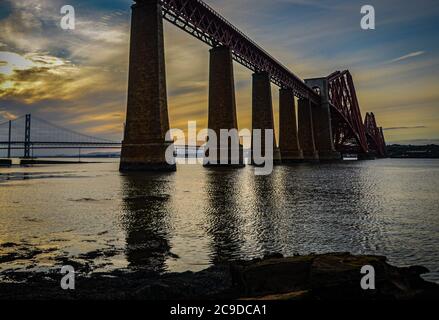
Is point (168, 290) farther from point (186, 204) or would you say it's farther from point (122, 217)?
point (186, 204)

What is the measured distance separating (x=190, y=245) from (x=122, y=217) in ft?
14.1

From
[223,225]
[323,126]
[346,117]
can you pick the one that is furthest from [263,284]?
[346,117]

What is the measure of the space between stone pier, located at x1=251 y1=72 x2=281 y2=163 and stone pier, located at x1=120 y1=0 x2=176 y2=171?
2513cm

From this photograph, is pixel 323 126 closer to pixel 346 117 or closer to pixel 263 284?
pixel 346 117

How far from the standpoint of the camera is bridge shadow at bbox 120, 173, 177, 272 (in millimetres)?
6691

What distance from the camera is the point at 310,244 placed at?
7863 mm

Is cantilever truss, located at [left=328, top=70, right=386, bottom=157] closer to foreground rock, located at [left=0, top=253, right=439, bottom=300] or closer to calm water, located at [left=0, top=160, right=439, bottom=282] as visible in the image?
calm water, located at [left=0, top=160, right=439, bottom=282]

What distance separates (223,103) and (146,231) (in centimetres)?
3769

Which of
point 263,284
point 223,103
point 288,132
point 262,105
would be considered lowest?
point 263,284

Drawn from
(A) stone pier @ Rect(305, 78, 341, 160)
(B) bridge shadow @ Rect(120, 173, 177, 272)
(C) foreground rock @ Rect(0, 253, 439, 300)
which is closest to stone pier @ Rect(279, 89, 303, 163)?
→ (A) stone pier @ Rect(305, 78, 341, 160)

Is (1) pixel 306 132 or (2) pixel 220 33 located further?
(1) pixel 306 132

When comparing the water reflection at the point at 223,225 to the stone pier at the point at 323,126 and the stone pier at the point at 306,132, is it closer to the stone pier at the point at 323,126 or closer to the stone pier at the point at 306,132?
the stone pier at the point at 306,132

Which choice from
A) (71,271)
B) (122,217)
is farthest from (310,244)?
(122,217)

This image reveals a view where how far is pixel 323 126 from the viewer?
91.9 meters
